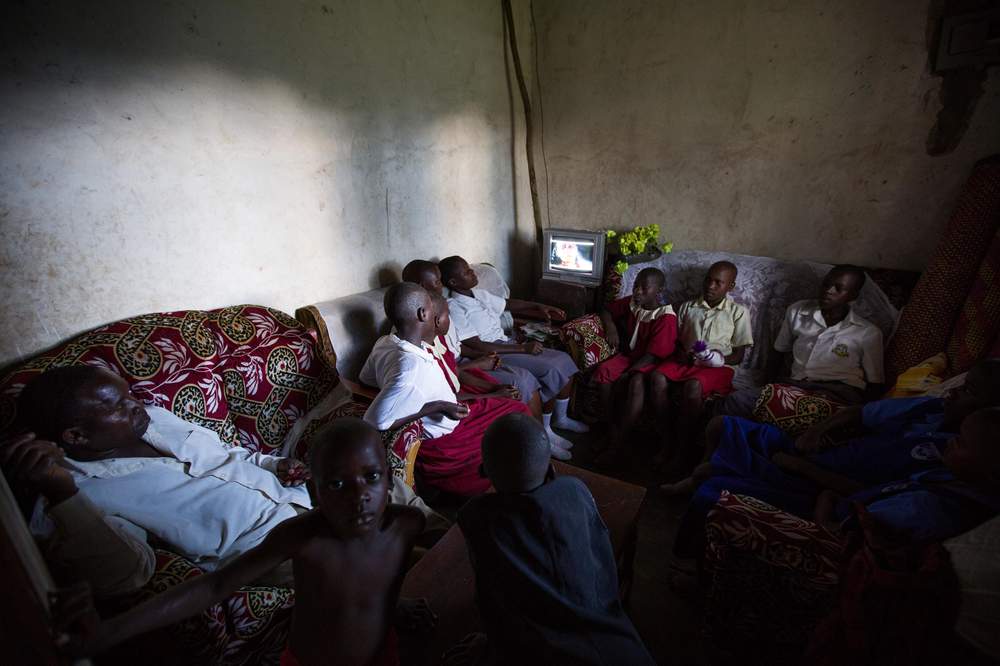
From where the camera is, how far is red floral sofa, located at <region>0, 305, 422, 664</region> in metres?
1.34

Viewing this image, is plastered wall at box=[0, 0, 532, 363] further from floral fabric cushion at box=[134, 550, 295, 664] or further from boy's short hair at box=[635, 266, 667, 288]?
boy's short hair at box=[635, 266, 667, 288]

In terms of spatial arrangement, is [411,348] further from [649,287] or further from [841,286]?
[841,286]

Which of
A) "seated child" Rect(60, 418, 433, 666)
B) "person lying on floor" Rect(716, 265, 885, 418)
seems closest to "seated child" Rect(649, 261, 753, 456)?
"person lying on floor" Rect(716, 265, 885, 418)

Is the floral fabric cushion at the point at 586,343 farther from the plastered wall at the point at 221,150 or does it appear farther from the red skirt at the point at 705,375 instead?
the plastered wall at the point at 221,150

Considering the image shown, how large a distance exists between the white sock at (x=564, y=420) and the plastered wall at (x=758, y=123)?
168 centimetres

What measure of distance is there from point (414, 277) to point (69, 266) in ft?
5.24

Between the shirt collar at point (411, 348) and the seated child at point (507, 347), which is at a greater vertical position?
the shirt collar at point (411, 348)

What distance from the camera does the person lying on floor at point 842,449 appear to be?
1.65 metres

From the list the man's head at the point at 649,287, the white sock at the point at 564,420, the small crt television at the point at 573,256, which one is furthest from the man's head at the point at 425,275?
the man's head at the point at 649,287

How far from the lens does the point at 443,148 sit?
139 inches

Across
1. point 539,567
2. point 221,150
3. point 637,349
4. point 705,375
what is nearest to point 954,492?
point 539,567

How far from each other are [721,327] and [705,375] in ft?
1.30

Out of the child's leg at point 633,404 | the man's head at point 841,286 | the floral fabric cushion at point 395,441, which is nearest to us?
the floral fabric cushion at point 395,441

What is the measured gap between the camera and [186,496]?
4.86 feet
